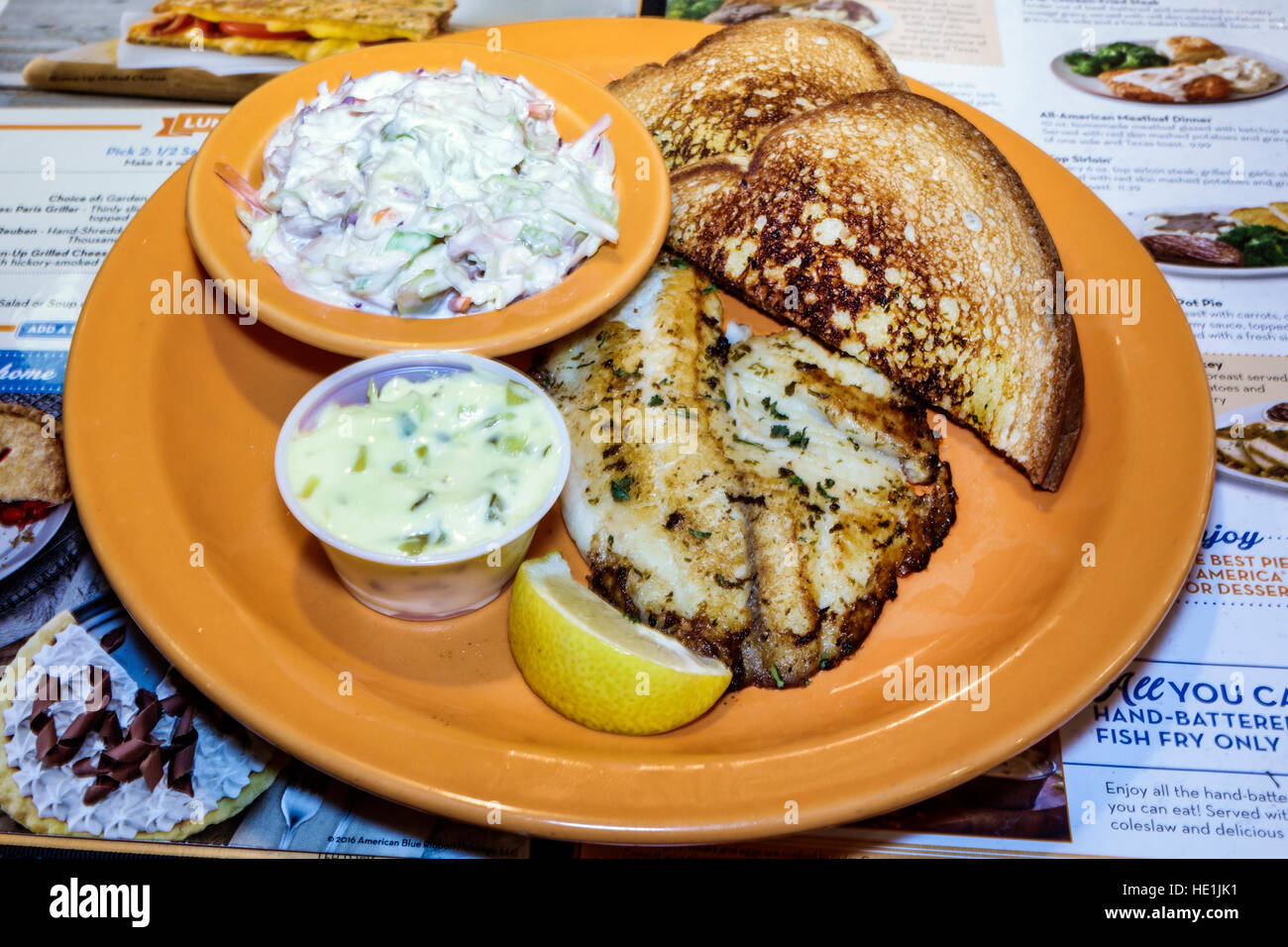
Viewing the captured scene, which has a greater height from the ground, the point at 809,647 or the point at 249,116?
the point at 249,116

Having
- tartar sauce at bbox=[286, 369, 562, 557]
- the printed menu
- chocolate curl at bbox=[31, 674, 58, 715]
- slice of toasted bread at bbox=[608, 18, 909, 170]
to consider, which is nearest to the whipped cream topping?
chocolate curl at bbox=[31, 674, 58, 715]

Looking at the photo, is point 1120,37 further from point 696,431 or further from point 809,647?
point 809,647

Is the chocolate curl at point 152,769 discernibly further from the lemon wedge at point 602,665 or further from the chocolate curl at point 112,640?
the lemon wedge at point 602,665

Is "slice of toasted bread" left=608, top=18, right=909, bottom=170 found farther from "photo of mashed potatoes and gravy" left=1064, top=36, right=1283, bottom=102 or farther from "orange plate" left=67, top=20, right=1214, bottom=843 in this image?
"photo of mashed potatoes and gravy" left=1064, top=36, right=1283, bottom=102

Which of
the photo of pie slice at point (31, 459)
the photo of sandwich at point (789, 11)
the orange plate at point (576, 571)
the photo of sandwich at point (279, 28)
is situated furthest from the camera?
the photo of sandwich at point (789, 11)

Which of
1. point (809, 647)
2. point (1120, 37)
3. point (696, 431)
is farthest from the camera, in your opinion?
point (1120, 37)

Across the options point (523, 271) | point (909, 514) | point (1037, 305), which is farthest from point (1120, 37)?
point (523, 271)

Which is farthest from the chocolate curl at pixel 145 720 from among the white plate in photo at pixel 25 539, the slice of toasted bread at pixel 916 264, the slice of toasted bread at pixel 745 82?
the slice of toasted bread at pixel 745 82
